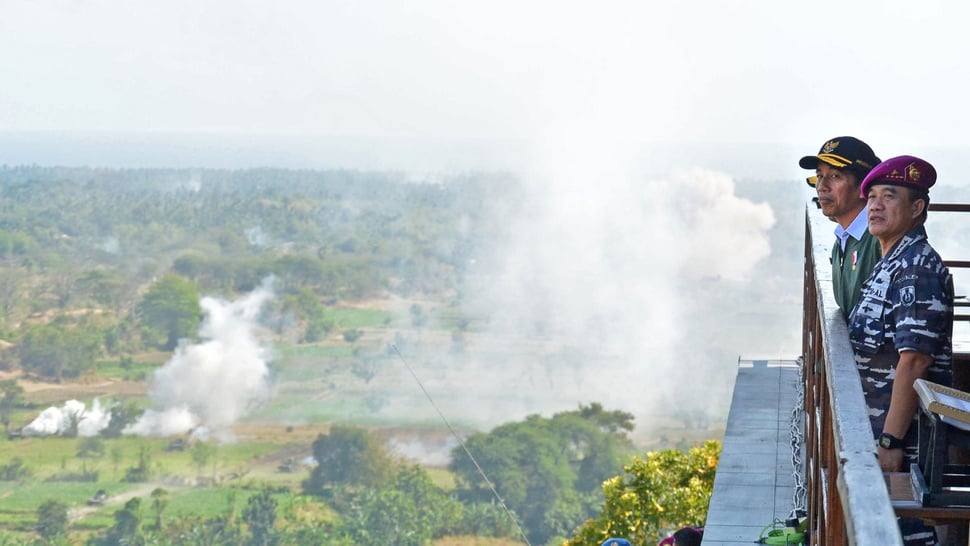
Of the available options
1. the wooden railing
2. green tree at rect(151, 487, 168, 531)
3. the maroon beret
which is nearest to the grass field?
green tree at rect(151, 487, 168, 531)

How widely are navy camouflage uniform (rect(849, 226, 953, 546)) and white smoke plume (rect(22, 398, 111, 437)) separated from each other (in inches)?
2297

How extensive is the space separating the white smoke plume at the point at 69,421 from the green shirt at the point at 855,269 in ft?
191

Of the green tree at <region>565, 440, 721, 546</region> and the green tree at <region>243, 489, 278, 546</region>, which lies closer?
the green tree at <region>565, 440, 721, 546</region>

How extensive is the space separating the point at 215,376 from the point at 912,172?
2598 inches

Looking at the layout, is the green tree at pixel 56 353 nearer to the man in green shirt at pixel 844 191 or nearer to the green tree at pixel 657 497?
the green tree at pixel 657 497

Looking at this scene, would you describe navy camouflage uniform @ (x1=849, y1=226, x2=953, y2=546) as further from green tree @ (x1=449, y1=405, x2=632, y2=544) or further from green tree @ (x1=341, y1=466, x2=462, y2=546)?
green tree @ (x1=449, y1=405, x2=632, y2=544)

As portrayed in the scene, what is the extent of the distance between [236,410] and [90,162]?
148 ft

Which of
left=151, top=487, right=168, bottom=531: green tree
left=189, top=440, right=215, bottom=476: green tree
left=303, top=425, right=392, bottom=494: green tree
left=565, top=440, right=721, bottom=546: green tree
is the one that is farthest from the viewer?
left=189, top=440, right=215, bottom=476: green tree

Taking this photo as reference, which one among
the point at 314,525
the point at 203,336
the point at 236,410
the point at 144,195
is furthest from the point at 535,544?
the point at 144,195

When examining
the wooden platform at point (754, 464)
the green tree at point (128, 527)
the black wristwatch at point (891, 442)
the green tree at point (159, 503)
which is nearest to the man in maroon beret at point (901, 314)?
the black wristwatch at point (891, 442)

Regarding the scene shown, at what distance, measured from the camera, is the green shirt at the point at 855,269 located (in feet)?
7.72

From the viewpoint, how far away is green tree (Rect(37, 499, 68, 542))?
1854 inches

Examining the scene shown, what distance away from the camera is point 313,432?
57375 millimetres

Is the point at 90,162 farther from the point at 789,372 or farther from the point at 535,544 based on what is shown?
the point at 789,372
